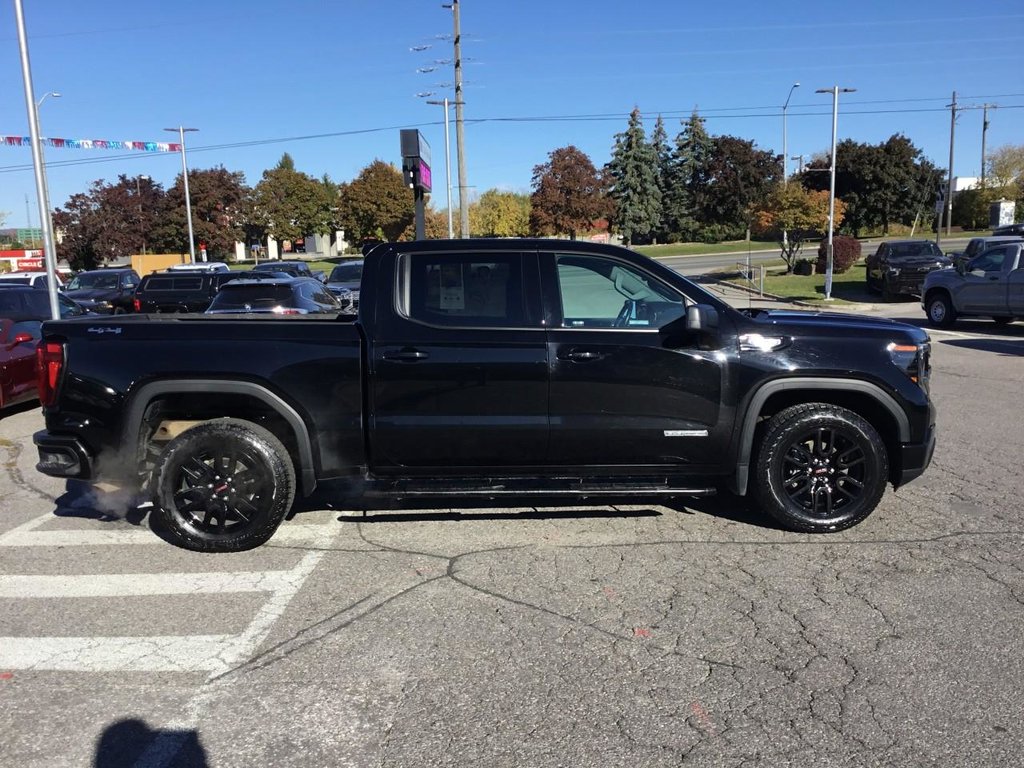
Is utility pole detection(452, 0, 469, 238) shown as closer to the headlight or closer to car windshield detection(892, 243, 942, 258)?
car windshield detection(892, 243, 942, 258)

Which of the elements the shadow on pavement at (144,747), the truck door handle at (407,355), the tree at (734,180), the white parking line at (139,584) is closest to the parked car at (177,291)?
the white parking line at (139,584)

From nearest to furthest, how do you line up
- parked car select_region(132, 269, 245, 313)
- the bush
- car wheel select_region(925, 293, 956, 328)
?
car wheel select_region(925, 293, 956, 328) < parked car select_region(132, 269, 245, 313) < the bush

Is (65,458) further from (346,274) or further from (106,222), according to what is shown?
(106,222)

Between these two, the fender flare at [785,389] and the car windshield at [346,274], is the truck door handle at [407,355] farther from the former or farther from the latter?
the car windshield at [346,274]

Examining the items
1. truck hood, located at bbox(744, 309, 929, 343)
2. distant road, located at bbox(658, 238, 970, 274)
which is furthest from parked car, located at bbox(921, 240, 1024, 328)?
distant road, located at bbox(658, 238, 970, 274)

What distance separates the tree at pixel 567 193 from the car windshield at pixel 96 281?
42.7m

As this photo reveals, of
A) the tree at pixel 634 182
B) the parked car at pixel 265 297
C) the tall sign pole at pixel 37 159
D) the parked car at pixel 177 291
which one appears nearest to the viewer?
the parked car at pixel 265 297

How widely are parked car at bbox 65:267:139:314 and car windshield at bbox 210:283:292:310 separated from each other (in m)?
8.94

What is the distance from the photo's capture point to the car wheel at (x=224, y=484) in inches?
193

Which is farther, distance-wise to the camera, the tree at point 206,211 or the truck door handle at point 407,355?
the tree at point 206,211

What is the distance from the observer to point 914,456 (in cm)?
511

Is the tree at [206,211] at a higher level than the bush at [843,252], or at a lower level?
higher

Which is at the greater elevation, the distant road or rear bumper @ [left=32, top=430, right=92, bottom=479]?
the distant road

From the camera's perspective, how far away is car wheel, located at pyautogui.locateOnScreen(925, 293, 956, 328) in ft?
58.6
